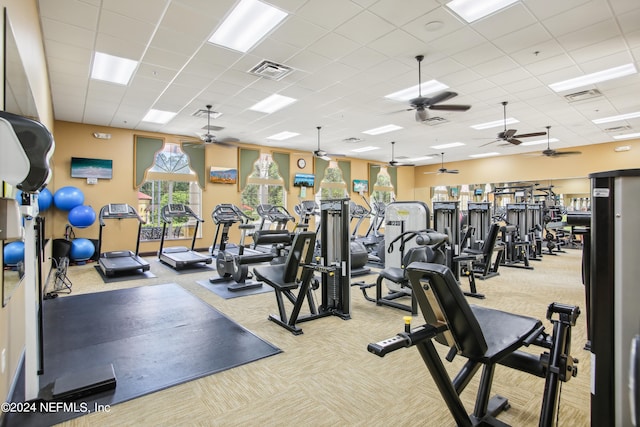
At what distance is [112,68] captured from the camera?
516cm

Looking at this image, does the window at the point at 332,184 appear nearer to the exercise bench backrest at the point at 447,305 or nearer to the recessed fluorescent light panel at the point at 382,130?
the recessed fluorescent light panel at the point at 382,130

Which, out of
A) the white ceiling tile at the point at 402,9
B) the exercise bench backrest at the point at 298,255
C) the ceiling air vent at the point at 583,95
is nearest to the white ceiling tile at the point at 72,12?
the white ceiling tile at the point at 402,9

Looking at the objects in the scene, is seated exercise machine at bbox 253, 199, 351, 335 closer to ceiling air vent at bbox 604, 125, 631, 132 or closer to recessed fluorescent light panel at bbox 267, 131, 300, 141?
recessed fluorescent light panel at bbox 267, 131, 300, 141

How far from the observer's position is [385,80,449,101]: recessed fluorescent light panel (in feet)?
19.0

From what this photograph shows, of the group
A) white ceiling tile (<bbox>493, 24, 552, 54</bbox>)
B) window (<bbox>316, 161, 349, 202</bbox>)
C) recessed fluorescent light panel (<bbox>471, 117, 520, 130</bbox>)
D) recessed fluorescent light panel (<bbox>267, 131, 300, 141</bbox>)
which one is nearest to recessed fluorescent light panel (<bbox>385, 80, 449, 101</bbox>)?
white ceiling tile (<bbox>493, 24, 552, 54</bbox>)

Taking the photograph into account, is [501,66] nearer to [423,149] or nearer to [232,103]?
[232,103]

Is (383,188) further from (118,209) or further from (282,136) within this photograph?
(118,209)

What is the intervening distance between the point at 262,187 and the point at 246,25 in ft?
25.3

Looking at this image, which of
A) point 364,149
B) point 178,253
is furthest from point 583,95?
point 178,253

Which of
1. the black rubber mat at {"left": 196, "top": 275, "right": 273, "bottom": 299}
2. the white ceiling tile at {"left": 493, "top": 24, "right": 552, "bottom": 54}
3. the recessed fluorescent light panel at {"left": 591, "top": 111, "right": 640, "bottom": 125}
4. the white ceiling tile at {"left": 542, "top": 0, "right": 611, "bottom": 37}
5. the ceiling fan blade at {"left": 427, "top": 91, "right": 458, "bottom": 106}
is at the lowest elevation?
the black rubber mat at {"left": 196, "top": 275, "right": 273, "bottom": 299}

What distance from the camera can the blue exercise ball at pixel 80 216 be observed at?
7.23 m

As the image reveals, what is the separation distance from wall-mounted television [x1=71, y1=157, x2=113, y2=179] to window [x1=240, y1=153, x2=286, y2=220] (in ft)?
12.3

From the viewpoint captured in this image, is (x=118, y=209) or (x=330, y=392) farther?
(x=118, y=209)

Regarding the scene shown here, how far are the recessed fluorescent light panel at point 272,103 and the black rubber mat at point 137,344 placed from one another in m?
4.03
